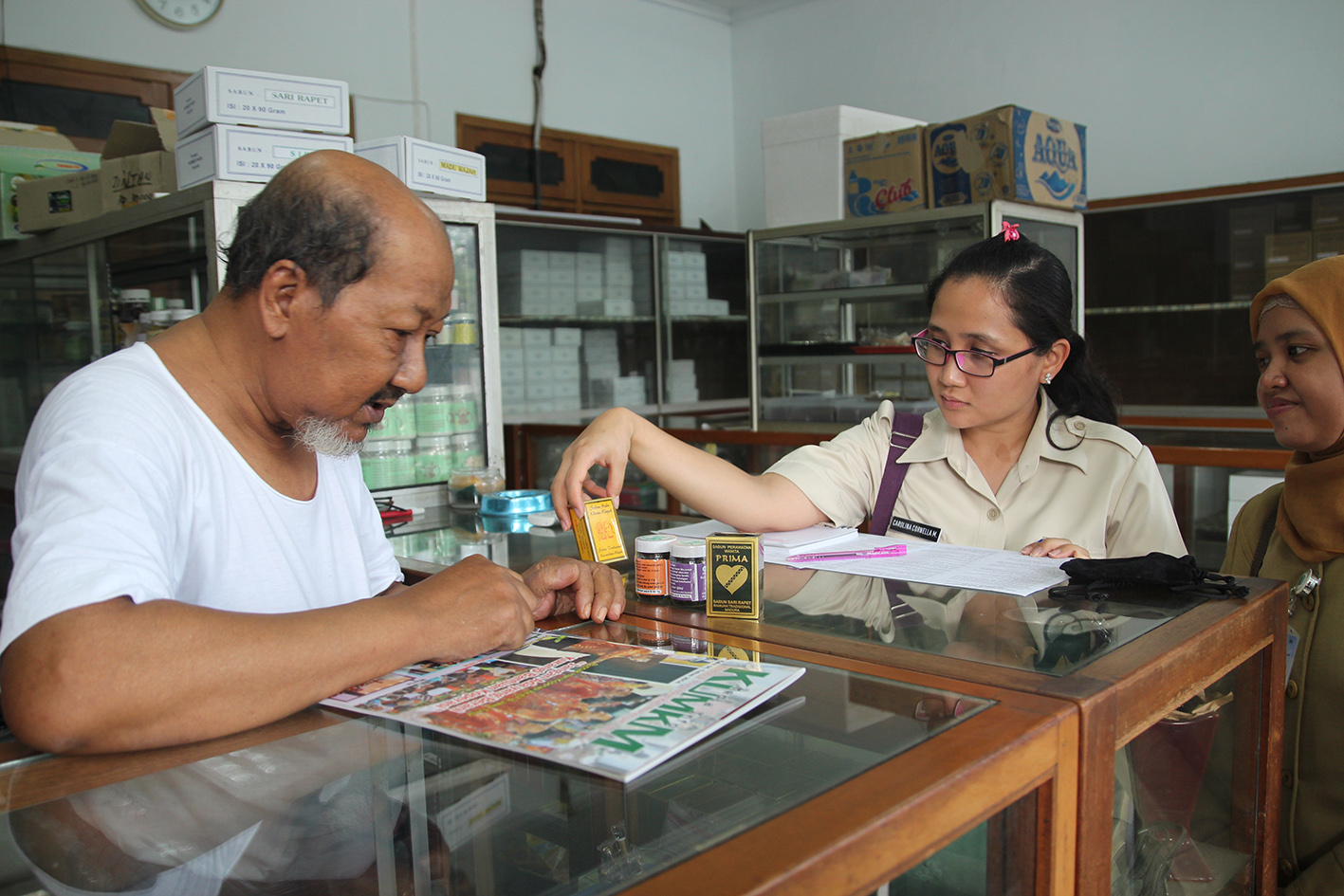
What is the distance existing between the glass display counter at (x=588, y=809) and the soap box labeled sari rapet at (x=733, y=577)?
0.25 m

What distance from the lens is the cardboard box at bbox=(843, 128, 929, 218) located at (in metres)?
3.93

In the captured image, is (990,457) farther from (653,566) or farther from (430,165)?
(430,165)

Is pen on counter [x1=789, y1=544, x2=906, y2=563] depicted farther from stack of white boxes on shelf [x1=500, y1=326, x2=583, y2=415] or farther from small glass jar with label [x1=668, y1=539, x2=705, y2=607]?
stack of white boxes on shelf [x1=500, y1=326, x2=583, y2=415]

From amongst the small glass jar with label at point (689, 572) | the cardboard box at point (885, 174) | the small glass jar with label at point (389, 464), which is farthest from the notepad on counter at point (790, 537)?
the cardboard box at point (885, 174)

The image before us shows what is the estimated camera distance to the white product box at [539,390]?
5.11 metres

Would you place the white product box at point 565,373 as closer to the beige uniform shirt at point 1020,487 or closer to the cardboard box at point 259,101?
the cardboard box at point 259,101

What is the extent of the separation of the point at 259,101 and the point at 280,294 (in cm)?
181

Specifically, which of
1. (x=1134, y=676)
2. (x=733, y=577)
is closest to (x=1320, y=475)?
(x=1134, y=676)

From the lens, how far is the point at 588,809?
665mm

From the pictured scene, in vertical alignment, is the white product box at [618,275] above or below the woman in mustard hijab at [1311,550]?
above

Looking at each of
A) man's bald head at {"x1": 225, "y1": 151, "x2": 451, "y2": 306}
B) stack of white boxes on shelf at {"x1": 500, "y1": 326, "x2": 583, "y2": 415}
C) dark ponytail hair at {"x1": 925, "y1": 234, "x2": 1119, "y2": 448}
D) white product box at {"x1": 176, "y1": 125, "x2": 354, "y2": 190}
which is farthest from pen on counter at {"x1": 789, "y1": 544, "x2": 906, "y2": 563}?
stack of white boxes on shelf at {"x1": 500, "y1": 326, "x2": 583, "y2": 415}

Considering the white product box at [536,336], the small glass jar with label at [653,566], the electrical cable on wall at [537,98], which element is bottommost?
the small glass jar with label at [653,566]

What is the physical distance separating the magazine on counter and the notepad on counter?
50 centimetres

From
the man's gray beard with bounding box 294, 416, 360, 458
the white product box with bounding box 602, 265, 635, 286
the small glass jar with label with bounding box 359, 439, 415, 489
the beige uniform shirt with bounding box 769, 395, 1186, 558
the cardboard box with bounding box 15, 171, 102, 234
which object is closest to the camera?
the man's gray beard with bounding box 294, 416, 360, 458
